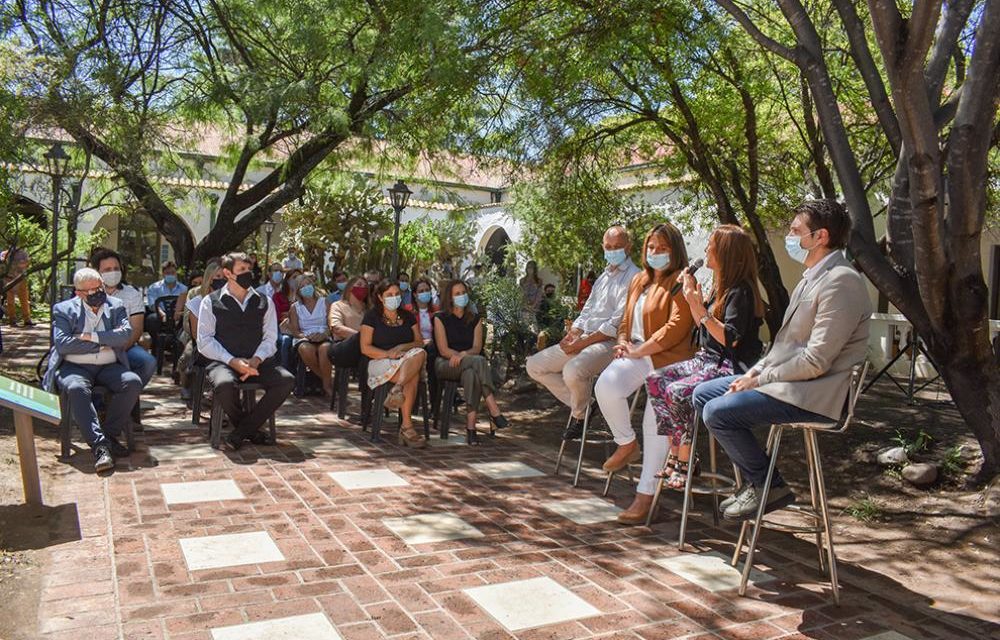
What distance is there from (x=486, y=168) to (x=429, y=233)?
16.1m

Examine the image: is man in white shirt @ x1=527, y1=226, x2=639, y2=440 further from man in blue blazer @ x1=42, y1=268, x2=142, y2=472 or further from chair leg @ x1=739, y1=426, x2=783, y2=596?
man in blue blazer @ x1=42, y1=268, x2=142, y2=472

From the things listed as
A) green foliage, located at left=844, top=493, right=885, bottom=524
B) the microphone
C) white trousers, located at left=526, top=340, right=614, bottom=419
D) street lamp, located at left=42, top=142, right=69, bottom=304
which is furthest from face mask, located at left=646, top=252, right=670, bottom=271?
street lamp, located at left=42, top=142, right=69, bottom=304

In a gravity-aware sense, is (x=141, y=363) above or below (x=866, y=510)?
above

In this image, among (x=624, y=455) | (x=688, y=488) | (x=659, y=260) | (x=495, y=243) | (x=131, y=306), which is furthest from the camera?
(x=495, y=243)

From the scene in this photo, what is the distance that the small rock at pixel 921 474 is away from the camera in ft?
20.2

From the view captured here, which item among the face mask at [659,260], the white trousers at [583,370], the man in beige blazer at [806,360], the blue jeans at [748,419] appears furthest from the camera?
the white trousers at [583,370]

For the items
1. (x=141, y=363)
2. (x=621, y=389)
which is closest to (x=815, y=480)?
(x=621, y=389)

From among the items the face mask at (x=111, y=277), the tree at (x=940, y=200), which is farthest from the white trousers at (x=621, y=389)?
the face mask at (x=111, y=277)

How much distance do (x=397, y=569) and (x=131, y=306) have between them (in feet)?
14.3

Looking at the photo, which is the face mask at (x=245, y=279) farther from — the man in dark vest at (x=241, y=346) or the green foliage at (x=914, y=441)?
the green foliage at (x=914, y=441)

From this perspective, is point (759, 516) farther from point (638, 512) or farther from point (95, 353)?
point (95, 353)

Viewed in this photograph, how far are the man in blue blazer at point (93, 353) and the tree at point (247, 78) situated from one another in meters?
3.28

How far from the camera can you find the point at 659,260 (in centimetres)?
536

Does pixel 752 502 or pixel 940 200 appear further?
pixel 940 200
